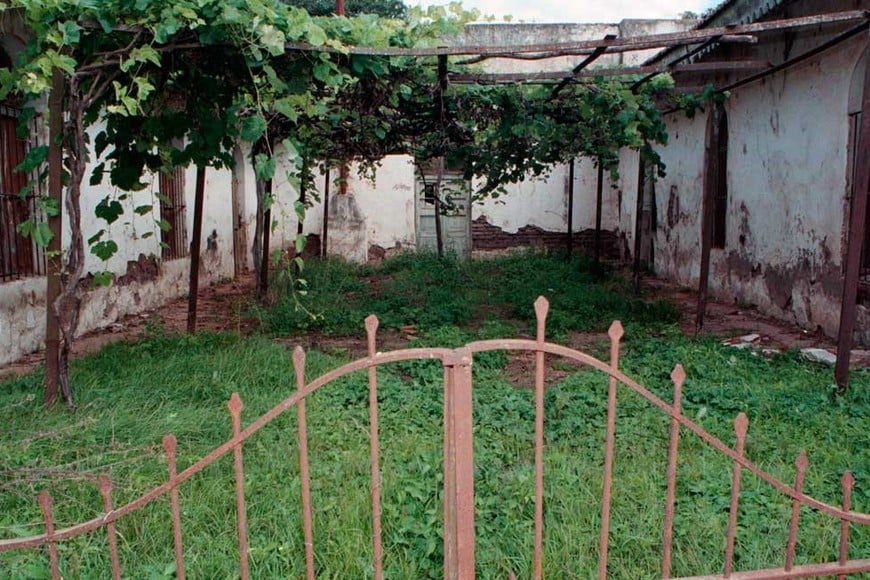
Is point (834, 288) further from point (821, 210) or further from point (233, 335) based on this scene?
point (233, 335)

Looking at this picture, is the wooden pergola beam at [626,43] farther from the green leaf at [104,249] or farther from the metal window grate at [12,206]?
the metal window grate at [12,206]

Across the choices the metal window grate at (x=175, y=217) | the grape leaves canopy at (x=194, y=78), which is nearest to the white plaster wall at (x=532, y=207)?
the metal window grate at (x=175, y=217)

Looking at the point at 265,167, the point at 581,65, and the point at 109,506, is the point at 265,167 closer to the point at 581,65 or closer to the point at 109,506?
the point at 109,506

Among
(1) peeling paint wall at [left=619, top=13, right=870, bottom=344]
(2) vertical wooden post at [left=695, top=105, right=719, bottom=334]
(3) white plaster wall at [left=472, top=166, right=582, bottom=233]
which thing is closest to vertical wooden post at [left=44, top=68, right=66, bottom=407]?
(2) vertical wooden post at [left=695, top=105, right=719, bottom=334]

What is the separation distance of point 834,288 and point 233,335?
540 cm

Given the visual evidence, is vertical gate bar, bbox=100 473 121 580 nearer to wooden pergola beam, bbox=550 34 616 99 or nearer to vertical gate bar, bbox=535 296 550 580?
vertical gate bar, bbox=535 296 550 580

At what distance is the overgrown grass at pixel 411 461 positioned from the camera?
104 inches

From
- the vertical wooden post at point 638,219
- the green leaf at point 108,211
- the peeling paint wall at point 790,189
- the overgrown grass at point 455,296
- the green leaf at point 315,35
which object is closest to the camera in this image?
the green leaf at point 315,35

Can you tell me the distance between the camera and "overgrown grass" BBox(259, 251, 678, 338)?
7.31m

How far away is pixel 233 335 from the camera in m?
6.21

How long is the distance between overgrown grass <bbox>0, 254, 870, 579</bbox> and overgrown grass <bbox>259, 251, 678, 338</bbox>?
1539 mm

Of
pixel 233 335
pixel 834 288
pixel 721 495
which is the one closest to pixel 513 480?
pixel 721 495

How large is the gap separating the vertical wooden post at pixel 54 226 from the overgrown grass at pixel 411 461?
8.5 inches

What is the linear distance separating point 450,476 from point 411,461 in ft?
4.68
